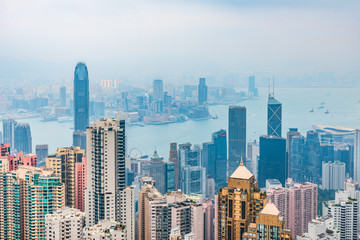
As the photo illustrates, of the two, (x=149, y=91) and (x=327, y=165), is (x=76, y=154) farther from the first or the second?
(x=327, y=165)

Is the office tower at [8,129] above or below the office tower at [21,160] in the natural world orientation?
above

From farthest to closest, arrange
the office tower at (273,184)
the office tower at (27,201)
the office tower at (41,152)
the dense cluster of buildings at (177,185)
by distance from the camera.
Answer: the office tower at (273,184) → the office tower at (41,152) → the office tower at (27,201) → the dense cluster of buildings at (177,185)

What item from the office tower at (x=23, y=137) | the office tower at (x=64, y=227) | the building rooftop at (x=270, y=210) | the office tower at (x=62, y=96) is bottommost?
the office tower at (x=64, y=227)

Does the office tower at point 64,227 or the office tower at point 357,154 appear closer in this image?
the office tower at point 64,227

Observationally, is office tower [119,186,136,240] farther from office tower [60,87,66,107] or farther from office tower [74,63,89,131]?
office tower [60,87,66,107]

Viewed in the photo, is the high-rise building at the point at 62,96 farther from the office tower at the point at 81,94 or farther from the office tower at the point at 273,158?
the office tower at the point at 273,158

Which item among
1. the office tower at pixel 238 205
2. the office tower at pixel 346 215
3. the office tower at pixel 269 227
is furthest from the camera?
the office tower at pixel 346 215

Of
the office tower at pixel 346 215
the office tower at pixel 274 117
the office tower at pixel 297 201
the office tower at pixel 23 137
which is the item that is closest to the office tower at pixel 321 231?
the office tower at pixel 346 215
